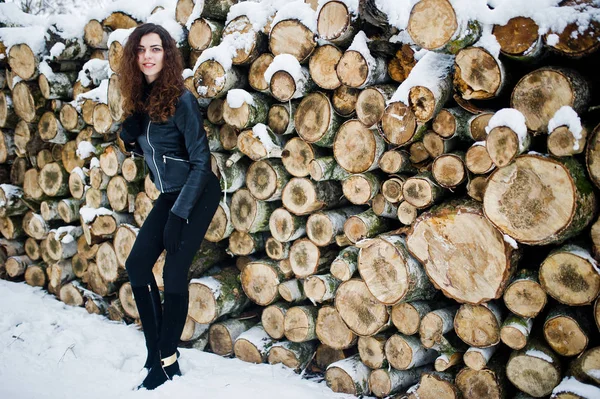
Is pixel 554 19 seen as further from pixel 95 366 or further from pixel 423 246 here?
pixel 95 366

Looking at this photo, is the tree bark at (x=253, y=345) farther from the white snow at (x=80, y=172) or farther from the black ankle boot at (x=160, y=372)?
the white snow at (x=80, y=172)

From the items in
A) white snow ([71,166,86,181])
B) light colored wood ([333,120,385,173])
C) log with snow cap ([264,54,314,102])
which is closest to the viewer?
light colored wood ([333,120,385,173])

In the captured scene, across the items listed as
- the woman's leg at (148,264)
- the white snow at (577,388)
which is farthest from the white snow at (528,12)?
the woman's leg at (148,264)

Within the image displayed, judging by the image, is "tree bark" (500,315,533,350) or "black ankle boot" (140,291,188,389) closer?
"tree bark" (500,315,533,350)

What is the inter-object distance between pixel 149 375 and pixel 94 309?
4.49 ft

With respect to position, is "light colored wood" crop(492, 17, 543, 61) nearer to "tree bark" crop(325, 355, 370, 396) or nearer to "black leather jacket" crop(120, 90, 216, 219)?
"black leather jacket" crop(120, 90, 216, 219)

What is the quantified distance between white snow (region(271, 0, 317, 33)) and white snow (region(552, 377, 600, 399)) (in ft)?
6.82

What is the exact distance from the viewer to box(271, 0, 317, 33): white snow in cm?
245

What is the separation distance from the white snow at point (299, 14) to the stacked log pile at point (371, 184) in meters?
0.01

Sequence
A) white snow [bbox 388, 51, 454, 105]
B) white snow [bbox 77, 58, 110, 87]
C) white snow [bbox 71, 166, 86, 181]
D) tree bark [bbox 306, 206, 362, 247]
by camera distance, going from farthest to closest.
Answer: white snow [bbox 71, 166, 86, 181] → white snow [bbox 77, 58, 110, 87] → tree bark [bbox 306, 206, 362, 247] → white snow [bbox 388, 51, 454, 105]

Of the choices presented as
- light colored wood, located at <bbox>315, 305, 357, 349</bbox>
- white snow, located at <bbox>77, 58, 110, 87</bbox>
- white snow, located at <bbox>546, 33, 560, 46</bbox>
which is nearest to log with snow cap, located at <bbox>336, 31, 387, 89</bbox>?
white snow, located at <bbox>546, 33, 560, 46</bbox>

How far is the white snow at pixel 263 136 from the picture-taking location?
2578 mm

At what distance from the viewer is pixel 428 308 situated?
91.2 inches

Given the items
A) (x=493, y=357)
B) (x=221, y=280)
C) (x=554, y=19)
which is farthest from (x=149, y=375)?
(x=554, y=19)
